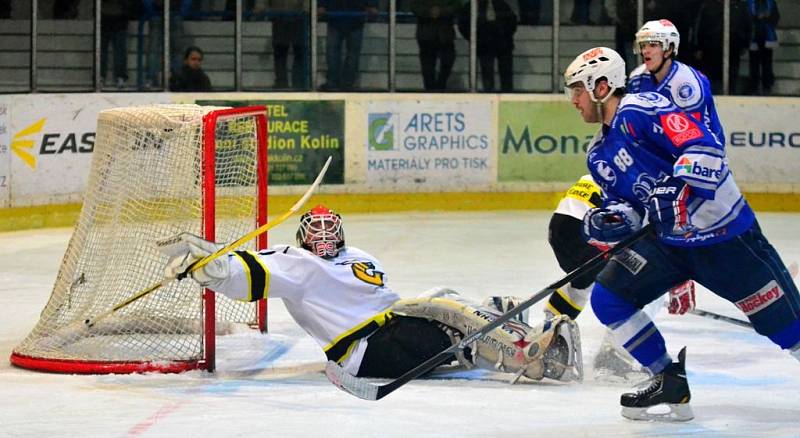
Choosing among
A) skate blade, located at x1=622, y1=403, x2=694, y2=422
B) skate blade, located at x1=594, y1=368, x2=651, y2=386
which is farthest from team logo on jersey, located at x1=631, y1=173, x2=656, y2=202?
skate blade, located at x1=594, y1=368, x2=651, y2=386

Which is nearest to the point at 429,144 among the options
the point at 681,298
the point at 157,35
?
the point at 157,35

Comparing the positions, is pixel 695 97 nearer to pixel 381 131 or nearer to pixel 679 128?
pixel 679 128

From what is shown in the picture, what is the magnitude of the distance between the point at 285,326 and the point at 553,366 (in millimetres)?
1606

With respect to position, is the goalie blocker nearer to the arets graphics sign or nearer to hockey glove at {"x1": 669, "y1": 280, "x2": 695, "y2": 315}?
hockey glove at {"x1": 669, "y1": 280, "x2": 695, "y2": 315}

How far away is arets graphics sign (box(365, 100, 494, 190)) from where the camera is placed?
33.2ft

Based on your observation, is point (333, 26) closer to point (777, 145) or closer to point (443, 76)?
point (443, 76)

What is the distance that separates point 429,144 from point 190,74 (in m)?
1.64

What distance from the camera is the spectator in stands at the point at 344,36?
10.4 meters

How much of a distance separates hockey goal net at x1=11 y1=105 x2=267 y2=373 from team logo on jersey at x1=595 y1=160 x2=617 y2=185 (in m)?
1.56

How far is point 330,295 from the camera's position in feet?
16.4

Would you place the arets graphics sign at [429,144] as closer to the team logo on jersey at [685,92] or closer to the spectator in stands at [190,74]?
the spectator in stands at [190,74]

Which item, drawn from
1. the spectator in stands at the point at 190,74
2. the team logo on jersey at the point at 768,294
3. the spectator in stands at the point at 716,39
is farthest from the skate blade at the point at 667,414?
the spectator in stands at the point at 716,39

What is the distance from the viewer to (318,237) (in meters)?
5.05

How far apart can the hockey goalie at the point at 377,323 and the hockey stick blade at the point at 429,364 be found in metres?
0.25
